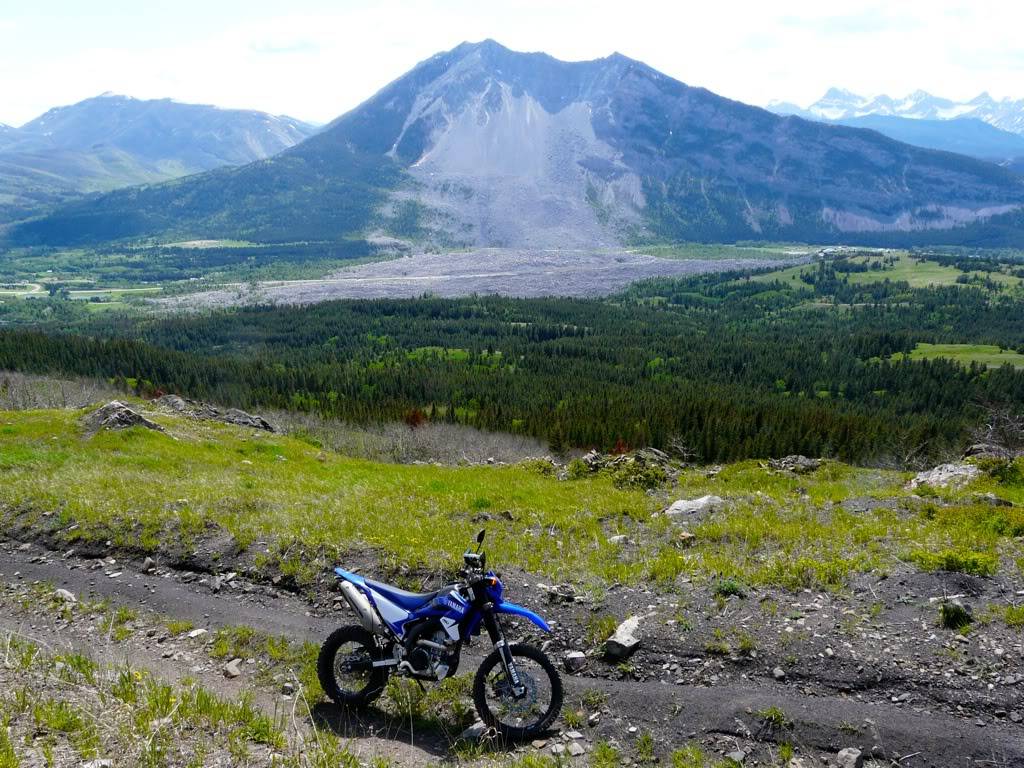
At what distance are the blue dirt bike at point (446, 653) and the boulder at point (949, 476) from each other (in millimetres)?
24282

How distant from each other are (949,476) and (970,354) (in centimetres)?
15566

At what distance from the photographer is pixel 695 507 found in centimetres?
2225

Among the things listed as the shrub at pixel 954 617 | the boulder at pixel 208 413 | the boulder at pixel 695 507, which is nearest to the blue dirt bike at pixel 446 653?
the shrub at pixel 954 617

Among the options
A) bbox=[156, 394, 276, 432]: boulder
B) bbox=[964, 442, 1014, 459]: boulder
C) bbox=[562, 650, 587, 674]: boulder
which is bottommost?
bbox=[156, 394, 276, 432]: boulder

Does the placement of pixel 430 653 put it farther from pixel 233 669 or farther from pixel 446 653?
pixel 233 669

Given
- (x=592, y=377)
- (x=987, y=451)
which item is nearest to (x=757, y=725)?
(x=987, y=451)

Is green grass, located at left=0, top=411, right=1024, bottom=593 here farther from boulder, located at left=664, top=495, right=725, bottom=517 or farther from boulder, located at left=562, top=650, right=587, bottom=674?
boulder, located at left=562, top=650, right=587, bottom=674

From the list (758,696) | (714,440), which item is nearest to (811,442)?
(714,440)

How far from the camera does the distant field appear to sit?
143000 mm

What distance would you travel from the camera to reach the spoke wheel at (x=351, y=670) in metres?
10.8

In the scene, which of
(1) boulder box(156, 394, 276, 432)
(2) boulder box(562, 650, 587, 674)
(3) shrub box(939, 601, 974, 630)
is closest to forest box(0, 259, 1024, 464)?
(1) boulder box(156, 394, 276, 432)

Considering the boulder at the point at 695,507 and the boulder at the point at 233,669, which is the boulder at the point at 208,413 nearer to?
the boulder at the point at 695,507

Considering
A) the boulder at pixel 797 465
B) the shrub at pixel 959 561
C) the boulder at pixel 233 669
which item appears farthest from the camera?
the boulder at pixel 797 465

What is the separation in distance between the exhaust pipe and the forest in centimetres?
5390
